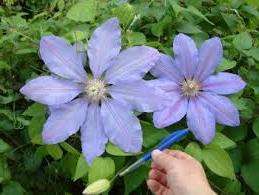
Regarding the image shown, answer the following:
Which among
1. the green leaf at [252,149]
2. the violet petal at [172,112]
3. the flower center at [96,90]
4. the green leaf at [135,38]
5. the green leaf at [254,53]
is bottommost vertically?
the green leaf at [252,149]

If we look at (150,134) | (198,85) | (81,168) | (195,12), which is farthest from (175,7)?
(81,168)

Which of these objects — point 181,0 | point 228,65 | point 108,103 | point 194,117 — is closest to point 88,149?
point 108,103

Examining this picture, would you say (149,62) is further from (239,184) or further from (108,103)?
(239,184)

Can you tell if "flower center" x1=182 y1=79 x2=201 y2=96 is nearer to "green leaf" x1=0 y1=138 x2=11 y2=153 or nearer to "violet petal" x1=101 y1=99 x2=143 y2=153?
"violet petal" x1=101 y1=99 x2=143 y2=153

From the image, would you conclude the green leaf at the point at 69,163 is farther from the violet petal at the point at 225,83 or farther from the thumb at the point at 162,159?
the violet petal at the point at 225,83

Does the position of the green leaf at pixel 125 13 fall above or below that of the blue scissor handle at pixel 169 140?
above

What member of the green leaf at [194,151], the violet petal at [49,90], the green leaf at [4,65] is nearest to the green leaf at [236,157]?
the green leaf at [194,151]
